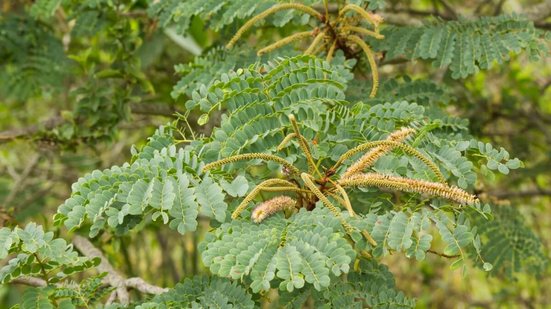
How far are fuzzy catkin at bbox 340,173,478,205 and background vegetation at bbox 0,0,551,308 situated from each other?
156 millimetres

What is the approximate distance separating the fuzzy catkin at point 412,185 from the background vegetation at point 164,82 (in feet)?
0.51

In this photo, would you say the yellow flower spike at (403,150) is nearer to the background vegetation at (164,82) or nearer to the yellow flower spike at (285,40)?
the background vegetation at (164,82)

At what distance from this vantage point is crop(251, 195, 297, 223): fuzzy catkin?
1405mm

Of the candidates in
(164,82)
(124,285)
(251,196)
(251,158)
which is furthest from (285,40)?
(164,82)

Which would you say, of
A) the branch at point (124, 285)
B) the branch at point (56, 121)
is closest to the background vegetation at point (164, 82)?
the branch at point (56, 121)

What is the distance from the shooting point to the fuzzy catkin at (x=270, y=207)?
1.41m

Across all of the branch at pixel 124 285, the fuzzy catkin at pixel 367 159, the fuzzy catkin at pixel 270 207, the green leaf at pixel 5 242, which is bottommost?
the branch at pixel 124 285

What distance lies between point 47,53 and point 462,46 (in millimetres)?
1630

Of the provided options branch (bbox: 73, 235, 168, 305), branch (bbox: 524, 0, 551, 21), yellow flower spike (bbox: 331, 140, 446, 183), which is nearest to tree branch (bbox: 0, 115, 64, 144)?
branch (bbox: 73, 235, 168, 305)

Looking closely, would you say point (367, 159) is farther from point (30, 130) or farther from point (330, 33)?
point (30, 130)

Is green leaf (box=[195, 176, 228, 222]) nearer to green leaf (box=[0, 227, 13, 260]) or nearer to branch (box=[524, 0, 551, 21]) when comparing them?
green leaf (box=[0, 227, 13, 260])

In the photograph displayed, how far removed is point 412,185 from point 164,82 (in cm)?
208

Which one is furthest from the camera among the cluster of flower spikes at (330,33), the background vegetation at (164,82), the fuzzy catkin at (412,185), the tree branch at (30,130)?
the tree branch at (30,130)

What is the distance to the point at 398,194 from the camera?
2086 millimetres
